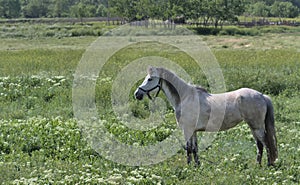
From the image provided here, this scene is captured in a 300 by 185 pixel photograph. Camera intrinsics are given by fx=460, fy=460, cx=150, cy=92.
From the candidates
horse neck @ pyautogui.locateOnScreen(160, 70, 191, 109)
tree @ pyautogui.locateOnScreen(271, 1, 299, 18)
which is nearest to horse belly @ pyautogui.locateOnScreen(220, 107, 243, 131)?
horse neck @ pyautogui.locateOnScreen(160, 70, 191, 109)

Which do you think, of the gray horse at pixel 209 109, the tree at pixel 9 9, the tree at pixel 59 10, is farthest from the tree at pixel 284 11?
the gray horse at pixel 209 109

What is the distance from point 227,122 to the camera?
30.3 feet

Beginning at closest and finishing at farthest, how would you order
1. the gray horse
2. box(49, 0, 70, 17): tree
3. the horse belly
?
the gray horse
the horse belly
box(49, 0, 70, 17): tree

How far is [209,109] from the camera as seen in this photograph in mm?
9117

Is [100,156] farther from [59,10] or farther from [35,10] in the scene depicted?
[35,10]

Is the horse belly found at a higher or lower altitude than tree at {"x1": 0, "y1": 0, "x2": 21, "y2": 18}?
higher

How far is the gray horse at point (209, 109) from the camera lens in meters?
9.01

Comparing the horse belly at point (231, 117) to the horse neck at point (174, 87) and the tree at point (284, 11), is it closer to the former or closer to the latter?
the horse neck at point (174, 87)

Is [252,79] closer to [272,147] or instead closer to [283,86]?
[283,86]

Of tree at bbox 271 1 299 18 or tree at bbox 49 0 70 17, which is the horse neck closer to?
tree at bbox 271 1 299 18

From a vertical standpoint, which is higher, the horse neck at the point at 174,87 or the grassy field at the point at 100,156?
the horse neck at the point at 174,87

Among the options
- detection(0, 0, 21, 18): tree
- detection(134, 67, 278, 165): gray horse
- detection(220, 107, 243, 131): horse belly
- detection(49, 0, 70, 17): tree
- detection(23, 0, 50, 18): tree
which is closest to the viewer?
detection(134, 67, 278, 165): gray horse

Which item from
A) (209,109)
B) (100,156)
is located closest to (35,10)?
(100,156)

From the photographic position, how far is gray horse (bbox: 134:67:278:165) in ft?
29.6
